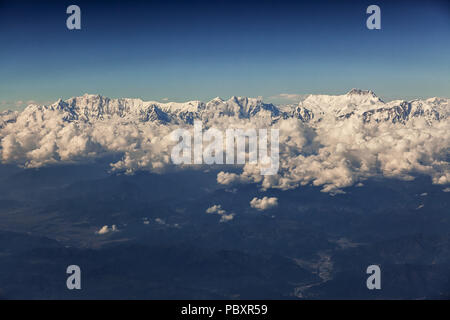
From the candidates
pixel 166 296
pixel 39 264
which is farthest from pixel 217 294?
pixel 39 264

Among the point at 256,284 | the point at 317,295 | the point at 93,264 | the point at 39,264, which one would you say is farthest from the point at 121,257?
the point at 317,295
